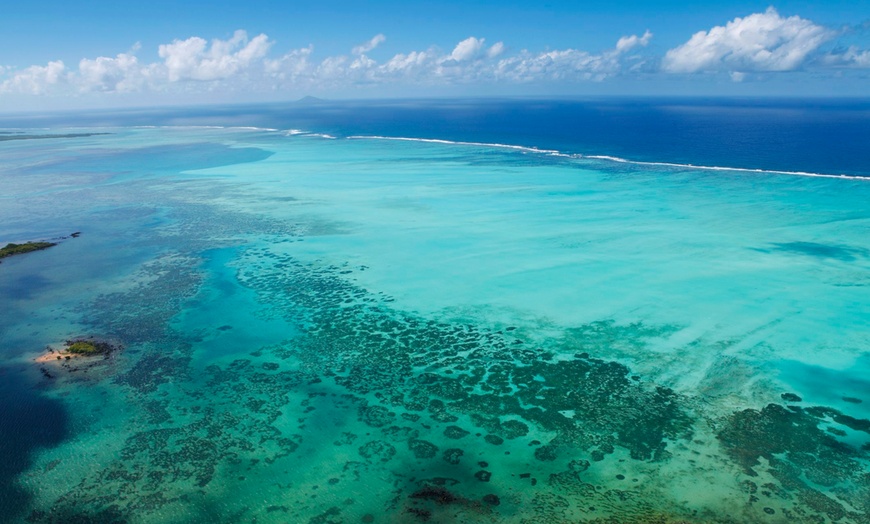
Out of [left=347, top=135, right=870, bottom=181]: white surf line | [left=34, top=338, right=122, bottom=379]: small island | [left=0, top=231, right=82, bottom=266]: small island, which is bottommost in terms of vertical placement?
[left=34, top=338, right=122, bottom=379]: small island

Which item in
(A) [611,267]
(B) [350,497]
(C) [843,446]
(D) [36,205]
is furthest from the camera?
(D) [36,205]

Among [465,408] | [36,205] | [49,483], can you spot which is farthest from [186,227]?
[465,408]

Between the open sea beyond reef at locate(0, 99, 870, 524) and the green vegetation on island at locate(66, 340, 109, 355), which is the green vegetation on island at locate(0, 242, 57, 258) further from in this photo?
the green vegetation on island at locate(66, 340, 109, 355)

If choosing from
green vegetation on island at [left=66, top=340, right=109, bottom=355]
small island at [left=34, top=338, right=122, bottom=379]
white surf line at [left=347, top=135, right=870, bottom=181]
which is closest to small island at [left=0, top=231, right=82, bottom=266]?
small island at [left=34, top=338, right=122, bottom=379]

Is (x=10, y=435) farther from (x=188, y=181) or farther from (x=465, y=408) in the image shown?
(x=188, y=181)

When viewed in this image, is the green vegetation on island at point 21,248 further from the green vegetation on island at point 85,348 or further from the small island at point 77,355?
the green vegetation on island at point 85,348

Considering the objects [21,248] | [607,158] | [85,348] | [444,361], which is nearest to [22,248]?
[21,248]
